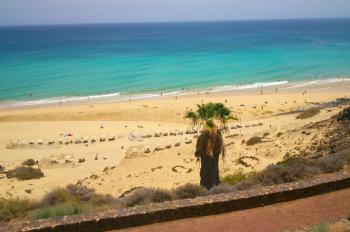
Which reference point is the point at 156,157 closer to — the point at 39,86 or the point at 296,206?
the point at 296,206

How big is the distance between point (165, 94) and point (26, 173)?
29091 mm

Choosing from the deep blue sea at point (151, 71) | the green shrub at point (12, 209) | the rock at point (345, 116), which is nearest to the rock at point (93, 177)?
the green shrub at point (12, 209)

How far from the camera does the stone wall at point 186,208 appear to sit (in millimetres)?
10336

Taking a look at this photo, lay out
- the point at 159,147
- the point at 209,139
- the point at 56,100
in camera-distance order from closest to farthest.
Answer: the point at 209,139 < the point at 159,147 < the point at 56,100

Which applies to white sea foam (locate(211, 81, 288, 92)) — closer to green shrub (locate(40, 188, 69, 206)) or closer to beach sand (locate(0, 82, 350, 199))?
beach sand (locate(0, 82, 350, 199))

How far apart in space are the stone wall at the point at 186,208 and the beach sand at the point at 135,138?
24.0 ft

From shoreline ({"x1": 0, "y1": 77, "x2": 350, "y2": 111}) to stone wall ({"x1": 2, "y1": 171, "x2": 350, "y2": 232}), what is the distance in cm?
3593

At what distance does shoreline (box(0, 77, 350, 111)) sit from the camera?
4591 cm

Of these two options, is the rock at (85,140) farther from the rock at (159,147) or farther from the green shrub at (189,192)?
the green shrub at (189,192)

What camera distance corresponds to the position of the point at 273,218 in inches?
422

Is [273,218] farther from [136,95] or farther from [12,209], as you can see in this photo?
[136,95]

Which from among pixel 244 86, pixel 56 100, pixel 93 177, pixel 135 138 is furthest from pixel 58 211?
pixel 244 86

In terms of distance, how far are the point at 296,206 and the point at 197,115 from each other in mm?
5691

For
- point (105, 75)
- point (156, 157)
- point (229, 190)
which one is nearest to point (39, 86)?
point (105, 75)
